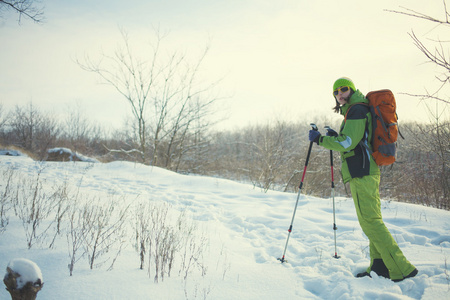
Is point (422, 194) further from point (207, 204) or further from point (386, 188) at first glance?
point (207, 204)

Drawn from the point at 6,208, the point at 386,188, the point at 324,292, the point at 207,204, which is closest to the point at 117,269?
the point at 324,292

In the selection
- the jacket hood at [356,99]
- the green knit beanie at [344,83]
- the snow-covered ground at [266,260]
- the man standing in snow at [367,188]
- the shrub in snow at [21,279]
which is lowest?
the snow-covered ground at [266,260]

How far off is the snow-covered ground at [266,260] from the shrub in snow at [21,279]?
637mm

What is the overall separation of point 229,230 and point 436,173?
863 centimetres

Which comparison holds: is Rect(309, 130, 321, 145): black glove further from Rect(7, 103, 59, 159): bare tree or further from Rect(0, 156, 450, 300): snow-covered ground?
Rect(7, 103, 59, 159): bare tree

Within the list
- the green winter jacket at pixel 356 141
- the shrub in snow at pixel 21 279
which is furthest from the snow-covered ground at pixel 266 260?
the green winter jacket at pixel 356 141

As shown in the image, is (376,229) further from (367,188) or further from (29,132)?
(29,132)

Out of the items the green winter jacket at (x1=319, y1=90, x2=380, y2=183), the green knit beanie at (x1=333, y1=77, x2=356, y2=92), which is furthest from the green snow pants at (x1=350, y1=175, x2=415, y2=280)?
the green knit beanie at (x1=333, y1=77, x2=356, y2=92)

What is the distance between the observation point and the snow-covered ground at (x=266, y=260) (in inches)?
82.7

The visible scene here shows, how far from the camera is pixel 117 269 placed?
2.33 meters

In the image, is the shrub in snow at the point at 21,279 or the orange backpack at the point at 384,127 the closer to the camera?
the shrub in snow at the point at 21,279

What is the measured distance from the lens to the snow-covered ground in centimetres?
210

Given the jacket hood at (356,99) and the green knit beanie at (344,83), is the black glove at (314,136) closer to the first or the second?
the jacket hood at (356,99)

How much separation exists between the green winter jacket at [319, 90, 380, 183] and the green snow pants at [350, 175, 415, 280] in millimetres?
102
